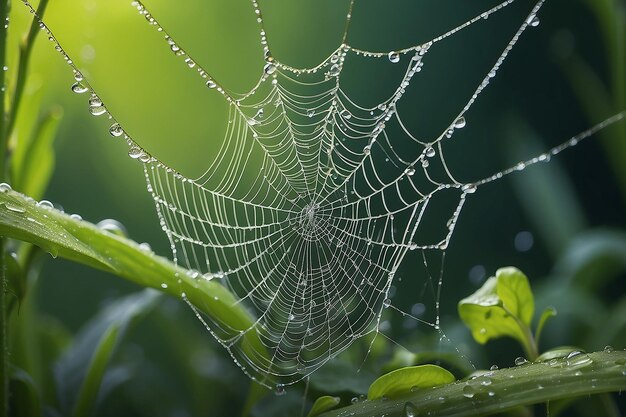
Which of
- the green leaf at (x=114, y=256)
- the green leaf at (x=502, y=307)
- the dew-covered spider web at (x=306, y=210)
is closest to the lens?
the green leaf at (x=114, y=256)

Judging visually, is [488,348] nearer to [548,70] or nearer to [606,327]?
[606,327]

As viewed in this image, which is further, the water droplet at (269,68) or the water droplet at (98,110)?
the water droplet at (269,68)

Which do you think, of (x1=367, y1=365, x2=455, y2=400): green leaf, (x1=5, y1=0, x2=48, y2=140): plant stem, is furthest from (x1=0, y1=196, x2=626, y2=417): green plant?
(x1=5, y1=0, x2=48, y2=140): plant stem

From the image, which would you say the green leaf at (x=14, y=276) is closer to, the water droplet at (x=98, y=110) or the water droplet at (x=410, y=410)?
the water droplet at (x=98, y=110)

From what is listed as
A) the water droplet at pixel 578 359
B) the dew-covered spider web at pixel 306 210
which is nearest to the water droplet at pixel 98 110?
the dew-covered spider web at pixel 306 210

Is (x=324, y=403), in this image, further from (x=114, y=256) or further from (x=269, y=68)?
(x=269, y=68)

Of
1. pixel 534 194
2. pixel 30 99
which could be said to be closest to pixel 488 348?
pixel 534 194
